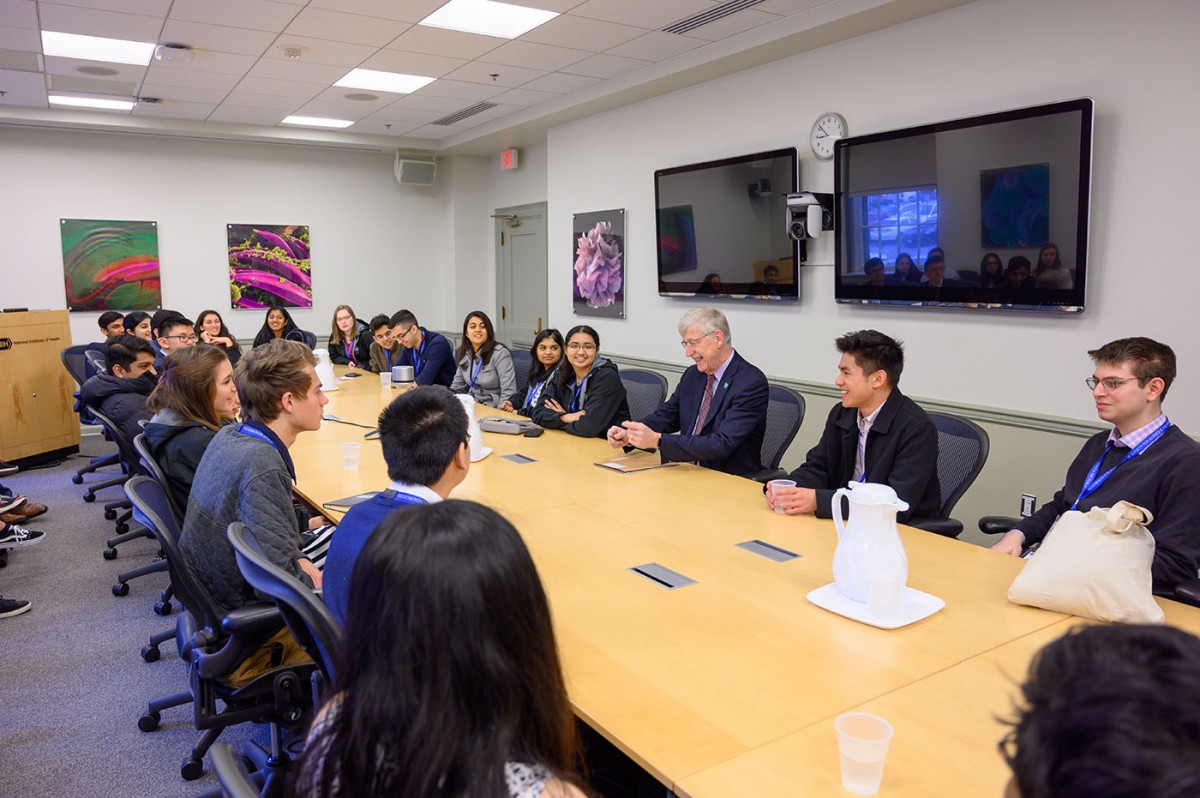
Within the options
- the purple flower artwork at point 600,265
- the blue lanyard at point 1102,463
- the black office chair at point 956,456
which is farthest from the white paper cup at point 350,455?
the purple flower artwork at point 600,265

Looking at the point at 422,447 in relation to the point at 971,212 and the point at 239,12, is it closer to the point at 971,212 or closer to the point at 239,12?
the point at 971,212

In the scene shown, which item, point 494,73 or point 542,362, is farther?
point 494,73

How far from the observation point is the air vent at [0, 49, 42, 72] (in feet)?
17.2

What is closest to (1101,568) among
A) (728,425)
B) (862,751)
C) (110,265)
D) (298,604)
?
(862,751)

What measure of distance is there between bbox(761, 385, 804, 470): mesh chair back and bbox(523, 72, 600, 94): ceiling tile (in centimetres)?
325

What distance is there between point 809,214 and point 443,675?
4296mm

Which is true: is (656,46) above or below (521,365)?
above

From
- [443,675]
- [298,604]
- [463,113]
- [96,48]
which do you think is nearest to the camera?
[443,675]

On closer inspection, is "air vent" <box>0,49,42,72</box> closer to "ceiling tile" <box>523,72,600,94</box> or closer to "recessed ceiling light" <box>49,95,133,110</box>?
"recessed ceiling light" <box>49,95,133,110</box>

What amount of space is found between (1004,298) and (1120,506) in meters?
2.47

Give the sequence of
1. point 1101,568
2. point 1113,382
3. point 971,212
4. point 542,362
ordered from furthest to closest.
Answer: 1. point 542,362
2. point 971,212
3. point 1113,382
4. point 1101,568

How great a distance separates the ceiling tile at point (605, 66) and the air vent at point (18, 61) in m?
3.56

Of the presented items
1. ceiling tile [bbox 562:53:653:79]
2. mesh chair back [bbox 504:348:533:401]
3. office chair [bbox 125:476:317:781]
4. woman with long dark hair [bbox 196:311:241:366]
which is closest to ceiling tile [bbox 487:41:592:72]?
ceiling tile [bbox 562:53:653:79]

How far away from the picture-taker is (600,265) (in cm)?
682
